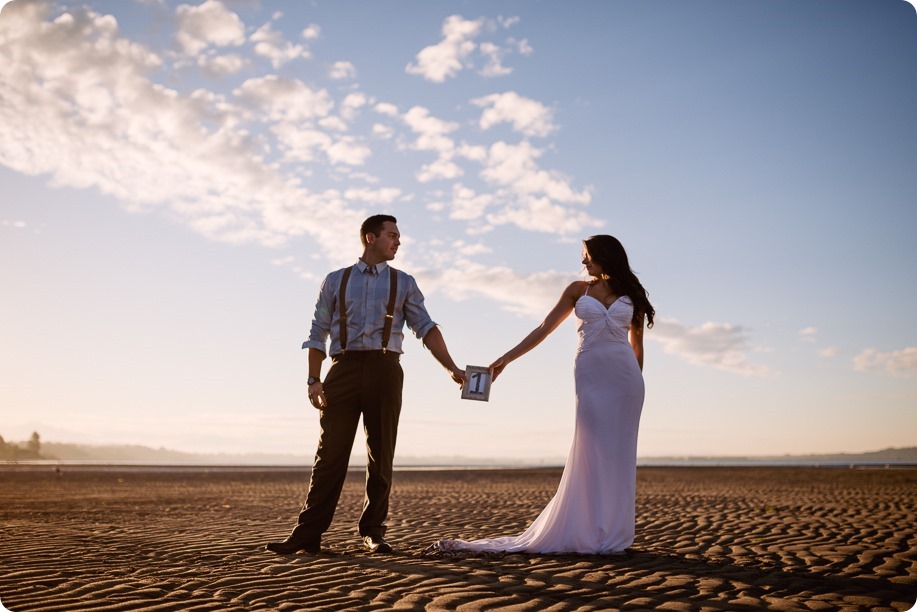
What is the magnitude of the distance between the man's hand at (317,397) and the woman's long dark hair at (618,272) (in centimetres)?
260

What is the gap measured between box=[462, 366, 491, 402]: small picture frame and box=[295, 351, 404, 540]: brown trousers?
0.56 meters

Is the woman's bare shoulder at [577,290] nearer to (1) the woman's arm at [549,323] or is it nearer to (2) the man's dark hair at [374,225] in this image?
(1) the woman's arm at [549,323]

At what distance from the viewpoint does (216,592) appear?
4422 millimetres

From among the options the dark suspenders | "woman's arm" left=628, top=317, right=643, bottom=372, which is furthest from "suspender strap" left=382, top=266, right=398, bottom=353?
"woman's arm" left=628, top=317, right=643, bottom=372

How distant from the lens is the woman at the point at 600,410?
6113mm

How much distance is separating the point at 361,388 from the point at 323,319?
0.69 m

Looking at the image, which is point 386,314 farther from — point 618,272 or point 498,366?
point 618,272

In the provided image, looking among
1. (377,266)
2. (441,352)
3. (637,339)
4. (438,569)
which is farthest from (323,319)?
(637,339)

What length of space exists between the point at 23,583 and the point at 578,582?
11.7 feet

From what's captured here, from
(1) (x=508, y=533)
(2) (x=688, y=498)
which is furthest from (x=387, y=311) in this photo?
(2) (x=688, y=498)

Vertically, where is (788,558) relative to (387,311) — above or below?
below

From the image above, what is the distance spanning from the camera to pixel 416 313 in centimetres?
627

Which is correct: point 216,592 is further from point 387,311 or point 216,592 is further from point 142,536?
point 142,536

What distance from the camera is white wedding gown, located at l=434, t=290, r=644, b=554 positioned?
20.0 ft
